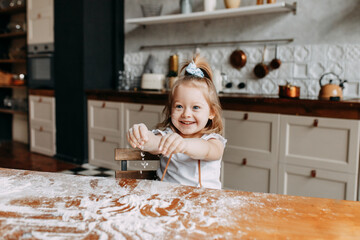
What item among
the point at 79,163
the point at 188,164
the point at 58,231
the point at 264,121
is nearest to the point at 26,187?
the point at 58,231

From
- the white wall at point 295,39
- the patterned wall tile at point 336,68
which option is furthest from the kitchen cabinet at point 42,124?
the patterned wall tile at point 336,68

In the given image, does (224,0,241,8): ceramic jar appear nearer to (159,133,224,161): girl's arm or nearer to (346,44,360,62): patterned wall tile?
(346,44,360,62): patterned wall tile

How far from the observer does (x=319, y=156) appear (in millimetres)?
2389

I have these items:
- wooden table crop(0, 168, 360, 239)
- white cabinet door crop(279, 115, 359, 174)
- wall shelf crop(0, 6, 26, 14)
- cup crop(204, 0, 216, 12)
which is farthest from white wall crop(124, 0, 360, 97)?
wooden table crop(0, 168, 360, 239)

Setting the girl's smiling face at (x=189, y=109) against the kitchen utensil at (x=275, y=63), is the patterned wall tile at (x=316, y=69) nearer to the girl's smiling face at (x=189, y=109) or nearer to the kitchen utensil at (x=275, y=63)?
the kitchen utensil at (x=275, y=63)

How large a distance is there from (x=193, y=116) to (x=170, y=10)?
9.31 ft

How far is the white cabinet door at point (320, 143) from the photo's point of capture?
2242 millimetres

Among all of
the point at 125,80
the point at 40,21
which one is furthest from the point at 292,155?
the point at 40,21

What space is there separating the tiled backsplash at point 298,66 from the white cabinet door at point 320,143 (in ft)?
2.16

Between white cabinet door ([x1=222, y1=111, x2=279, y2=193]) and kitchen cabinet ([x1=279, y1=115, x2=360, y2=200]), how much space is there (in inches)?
2.6

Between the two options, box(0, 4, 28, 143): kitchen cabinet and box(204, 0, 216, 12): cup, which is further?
box(0, 4, 28, 143): kitchen cabinet

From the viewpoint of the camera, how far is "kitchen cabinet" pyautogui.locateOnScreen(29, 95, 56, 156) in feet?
13.9

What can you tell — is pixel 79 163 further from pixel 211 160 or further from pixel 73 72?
pixel 211 160

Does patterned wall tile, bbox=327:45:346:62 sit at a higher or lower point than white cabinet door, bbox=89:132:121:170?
higher
